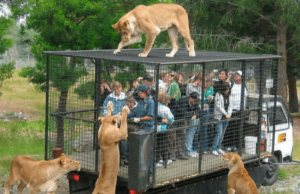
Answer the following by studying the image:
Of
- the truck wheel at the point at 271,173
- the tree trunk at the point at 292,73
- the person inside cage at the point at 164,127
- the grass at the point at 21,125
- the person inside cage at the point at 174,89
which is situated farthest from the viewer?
the tree trunk at the point at 292,73

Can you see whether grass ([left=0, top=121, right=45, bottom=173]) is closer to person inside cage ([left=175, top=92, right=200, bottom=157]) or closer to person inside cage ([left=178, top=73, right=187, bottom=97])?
person inside cage ([left=178, top=73, right=187, bottom=97])

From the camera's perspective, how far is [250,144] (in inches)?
336

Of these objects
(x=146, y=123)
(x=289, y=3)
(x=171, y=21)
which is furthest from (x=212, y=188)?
(x=289, y=3)

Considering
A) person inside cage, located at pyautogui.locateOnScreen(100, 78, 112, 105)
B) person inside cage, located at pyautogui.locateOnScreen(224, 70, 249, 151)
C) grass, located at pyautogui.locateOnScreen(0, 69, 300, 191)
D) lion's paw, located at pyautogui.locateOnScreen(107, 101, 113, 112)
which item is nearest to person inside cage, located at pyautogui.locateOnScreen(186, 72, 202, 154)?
person inside cage, located at pyautogui.locateOnScreen(224, 70, 249, 151)

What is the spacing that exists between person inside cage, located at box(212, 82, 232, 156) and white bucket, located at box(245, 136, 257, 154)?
21.4 inches

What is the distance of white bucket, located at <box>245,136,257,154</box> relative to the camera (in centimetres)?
850

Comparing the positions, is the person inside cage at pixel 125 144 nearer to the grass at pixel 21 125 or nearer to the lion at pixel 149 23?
the lion at pixel 149 23

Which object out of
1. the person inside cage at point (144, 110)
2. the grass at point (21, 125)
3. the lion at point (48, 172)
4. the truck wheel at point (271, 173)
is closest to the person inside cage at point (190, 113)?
the person inside cage at point (144, 110)

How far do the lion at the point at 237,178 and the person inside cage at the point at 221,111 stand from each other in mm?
666

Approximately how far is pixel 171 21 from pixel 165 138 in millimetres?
1853

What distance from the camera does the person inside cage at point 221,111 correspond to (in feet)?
26.6

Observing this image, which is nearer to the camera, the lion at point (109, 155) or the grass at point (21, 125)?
the lion at point (109, 155)

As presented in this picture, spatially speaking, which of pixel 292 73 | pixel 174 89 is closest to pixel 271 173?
pixel 174 89

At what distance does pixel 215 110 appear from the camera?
824 centimetres
